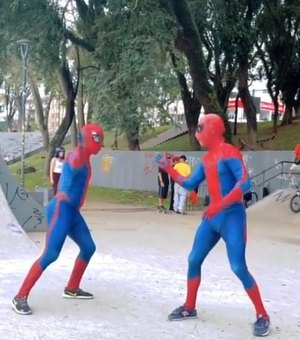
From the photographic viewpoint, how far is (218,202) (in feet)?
18.1

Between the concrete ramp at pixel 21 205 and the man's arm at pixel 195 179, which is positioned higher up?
the man's arm at pixel 195 179

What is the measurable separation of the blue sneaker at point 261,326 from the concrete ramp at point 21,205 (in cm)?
685

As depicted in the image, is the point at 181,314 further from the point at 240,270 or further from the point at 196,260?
the point at 240,270

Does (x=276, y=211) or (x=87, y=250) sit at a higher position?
(x=87, y=250)

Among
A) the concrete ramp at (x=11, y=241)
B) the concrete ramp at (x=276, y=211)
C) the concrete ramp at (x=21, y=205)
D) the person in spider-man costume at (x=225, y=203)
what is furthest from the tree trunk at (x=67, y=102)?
the person in spider-man costume at (x=225, y=203)

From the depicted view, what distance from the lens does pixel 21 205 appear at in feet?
38.8

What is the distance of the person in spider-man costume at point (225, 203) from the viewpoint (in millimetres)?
5492

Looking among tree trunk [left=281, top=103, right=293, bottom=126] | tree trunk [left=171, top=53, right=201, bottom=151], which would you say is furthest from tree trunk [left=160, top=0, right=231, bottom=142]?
tree trunk [left=281, top=103, right=293, bottom=126]

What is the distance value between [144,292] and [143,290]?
102 millimetres

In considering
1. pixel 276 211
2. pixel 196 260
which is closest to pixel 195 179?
pixel 196 260

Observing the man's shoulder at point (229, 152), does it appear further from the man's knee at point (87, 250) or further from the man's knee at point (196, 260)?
the man's knee at point (87, 250)

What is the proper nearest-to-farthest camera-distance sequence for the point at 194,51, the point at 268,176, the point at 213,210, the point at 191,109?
the point at 213,210 → the point at 194,51 → the point at 268,176 → the point at 191,109

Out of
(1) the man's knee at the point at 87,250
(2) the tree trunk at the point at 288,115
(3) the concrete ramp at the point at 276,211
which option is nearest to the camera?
(1) the man's knee at the point at 87,250

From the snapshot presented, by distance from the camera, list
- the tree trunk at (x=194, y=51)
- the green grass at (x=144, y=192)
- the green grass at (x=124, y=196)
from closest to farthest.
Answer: the tree trunk at (x=194, y=51) → the green grass at (x=124, y=196) → the green grass at (x=144, y=192)
